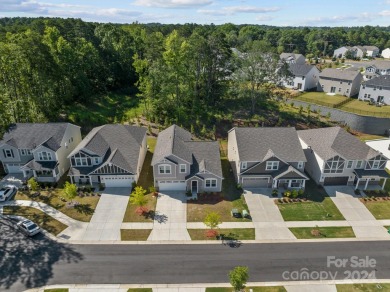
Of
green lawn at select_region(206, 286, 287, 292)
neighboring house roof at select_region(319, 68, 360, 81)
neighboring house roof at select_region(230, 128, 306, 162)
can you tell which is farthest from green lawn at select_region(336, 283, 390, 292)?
neighboring house roof at select_region(319, 68, 360, 81)

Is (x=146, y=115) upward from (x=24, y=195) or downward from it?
upward

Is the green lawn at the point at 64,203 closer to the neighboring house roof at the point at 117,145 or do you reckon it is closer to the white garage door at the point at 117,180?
the white garage door at the point at 117,180

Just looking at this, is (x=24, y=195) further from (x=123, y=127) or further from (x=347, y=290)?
(x=347, y=290)

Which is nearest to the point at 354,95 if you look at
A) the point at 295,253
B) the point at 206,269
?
the point at 295,253

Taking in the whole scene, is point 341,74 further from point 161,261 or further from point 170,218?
point 161,261

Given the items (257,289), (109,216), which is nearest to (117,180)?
(109,216)
